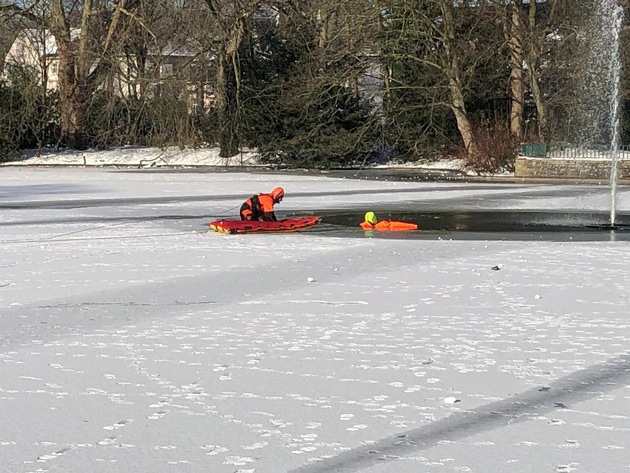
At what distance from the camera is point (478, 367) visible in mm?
7973

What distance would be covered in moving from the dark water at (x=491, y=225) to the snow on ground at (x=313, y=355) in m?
0.81

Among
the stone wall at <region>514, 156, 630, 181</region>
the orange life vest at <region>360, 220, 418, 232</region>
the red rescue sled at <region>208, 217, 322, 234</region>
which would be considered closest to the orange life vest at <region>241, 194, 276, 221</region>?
Answer: the red rescue sled at <region>208, 217, 322, 234</region>

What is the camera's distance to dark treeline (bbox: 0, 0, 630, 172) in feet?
130

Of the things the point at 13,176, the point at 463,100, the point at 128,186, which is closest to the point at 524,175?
the point at 463,100

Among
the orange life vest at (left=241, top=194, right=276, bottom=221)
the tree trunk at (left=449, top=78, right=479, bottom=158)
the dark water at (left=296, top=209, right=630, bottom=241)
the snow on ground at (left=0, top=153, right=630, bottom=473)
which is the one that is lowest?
the dark water at (left=296, top=209, right=630, bottom=241)

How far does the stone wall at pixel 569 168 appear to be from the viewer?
34000mm

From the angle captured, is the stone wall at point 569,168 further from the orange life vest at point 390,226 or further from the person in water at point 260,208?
the person in water at point 260,208

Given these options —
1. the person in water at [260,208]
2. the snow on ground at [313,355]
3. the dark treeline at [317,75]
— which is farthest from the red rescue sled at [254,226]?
the dark treeline at [317,75]

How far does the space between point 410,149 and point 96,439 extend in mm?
38168

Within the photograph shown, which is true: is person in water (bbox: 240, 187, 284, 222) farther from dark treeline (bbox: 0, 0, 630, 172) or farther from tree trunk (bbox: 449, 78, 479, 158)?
tree trunk (bbox: 449, 78, 479, 158)

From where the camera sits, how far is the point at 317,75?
42.8 metres

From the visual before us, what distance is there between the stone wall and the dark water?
41.8 feet

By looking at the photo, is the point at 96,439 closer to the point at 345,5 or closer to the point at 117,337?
the point at 117,337

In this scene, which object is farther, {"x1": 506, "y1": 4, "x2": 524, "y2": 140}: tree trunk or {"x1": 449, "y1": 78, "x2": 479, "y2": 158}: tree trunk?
{"x1": 449, "y1": 78, "x2": 479, "y2": 158}: tree trunk
